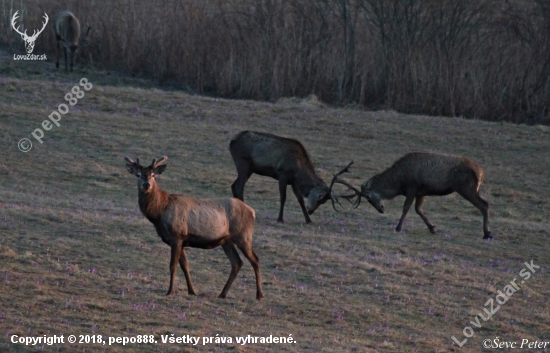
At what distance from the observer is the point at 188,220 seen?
434 inches

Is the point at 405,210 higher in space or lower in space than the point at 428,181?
lower

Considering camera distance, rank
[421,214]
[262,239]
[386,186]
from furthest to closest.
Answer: [386,186] → [421,214] → [262,239]

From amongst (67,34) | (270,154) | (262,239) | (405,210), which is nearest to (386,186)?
(405,210)

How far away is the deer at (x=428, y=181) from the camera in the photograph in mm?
16781

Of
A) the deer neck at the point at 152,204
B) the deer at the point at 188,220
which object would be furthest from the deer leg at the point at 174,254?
the deer neck at the point at 152,204

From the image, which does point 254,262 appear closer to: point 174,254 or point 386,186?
point 174,254

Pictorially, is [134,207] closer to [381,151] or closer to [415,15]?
[381,151]

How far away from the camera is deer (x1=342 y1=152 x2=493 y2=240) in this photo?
16781mm

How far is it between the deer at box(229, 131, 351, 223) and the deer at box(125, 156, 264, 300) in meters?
5.35

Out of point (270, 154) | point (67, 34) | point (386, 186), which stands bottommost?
point (386, 186)

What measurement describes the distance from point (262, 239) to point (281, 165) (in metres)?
2.45

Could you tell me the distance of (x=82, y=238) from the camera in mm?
13711

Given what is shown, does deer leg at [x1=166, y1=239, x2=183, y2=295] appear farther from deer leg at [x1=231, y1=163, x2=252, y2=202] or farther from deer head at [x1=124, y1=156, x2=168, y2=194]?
deer leg at [x1=231, y1=163, x2=252, y2=202]

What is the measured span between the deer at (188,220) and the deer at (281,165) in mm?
5350
